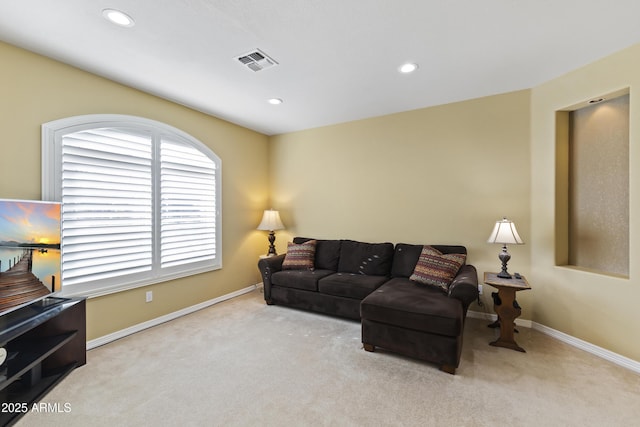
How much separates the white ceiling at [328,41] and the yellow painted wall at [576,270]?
188mm

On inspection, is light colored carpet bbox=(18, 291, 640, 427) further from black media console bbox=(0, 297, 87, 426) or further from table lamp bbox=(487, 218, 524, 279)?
table lamp bbox=(487, 218, 524, 279)

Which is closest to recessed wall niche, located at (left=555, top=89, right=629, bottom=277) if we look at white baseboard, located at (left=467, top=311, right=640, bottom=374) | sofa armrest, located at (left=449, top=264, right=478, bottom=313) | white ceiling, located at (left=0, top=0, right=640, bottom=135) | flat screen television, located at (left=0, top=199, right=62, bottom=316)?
white ceiling, located at (left=0, top=0, right=640, bottom=135)

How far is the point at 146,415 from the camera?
1.78 metres

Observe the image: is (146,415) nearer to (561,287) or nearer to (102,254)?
(102,254)

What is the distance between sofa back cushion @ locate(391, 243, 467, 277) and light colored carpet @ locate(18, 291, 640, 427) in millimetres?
973

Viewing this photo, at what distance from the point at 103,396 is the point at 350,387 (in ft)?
5.86

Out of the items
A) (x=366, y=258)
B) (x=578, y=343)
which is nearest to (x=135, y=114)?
(x=366, y=258)

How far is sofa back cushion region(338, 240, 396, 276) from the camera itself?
12.0 ft

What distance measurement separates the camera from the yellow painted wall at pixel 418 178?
10.6 feet

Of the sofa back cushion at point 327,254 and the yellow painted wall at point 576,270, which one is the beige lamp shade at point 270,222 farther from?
the yellow painted wall at point 576,270

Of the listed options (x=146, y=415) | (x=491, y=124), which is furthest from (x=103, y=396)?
(x=491, y=124)

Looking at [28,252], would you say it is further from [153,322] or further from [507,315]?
[507,315]

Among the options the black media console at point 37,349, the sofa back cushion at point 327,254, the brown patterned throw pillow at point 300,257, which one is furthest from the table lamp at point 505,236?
the black media console at point 37,349

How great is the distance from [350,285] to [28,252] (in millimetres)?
2883
